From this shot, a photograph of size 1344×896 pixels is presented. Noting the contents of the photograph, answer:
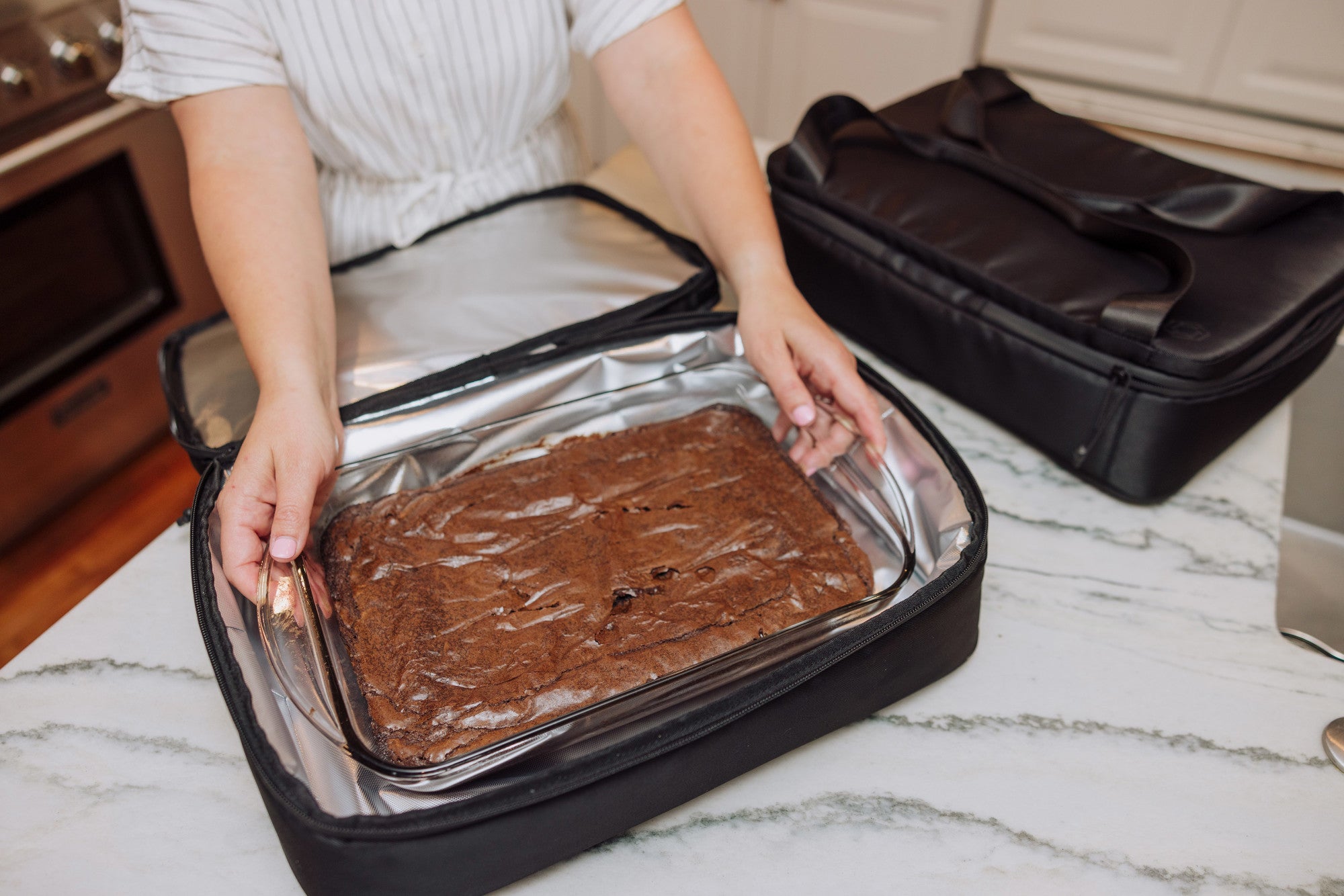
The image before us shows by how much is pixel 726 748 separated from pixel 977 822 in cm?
20

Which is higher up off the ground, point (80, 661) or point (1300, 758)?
point (80, 661)

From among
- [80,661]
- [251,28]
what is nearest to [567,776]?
[80,661]

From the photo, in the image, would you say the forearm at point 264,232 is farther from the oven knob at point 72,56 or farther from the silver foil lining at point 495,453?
the oven knob at point 72,56

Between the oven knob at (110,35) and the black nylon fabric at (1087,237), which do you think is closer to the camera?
the black nylon fabric at (1087,237)

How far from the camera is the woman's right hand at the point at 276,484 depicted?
0.69 m

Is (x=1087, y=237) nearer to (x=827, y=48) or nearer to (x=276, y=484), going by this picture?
(x=276, y=484)

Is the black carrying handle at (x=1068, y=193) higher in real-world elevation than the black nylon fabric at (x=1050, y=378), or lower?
higher

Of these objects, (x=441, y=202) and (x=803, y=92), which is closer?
Result: (x=441, y=202)

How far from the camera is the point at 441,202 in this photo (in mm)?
1135

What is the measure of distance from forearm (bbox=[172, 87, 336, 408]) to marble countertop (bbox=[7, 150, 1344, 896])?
0.74 feet

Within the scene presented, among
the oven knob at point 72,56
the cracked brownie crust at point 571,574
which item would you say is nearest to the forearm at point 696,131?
the cracked brownie crust at point 571,574

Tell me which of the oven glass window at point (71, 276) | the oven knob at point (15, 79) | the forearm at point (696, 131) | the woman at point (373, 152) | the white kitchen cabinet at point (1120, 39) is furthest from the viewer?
the white kitchen cabinet at point (1120, 39)

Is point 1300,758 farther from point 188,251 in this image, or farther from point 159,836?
point 188,251

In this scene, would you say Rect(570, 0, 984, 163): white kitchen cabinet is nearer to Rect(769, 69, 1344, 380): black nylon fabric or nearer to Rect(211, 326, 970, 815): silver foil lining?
Rect(769, 69, 1344, 380): black nylon fabric
